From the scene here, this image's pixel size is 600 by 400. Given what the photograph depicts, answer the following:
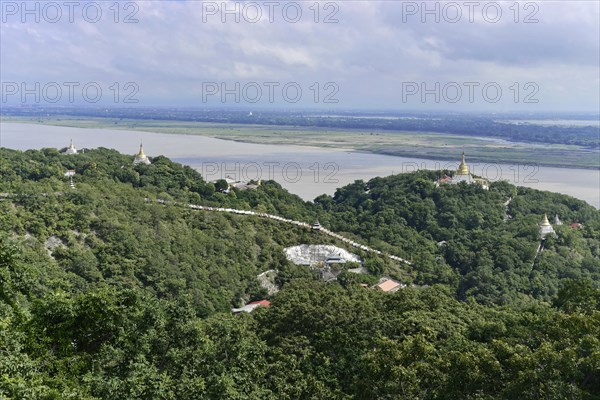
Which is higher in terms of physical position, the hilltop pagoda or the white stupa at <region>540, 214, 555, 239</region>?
the hilltop pagoda

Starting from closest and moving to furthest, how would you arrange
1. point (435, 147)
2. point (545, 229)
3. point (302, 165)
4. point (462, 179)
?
point (545, 229) < point (462, 179) < point (302, 165) < point (435, 147)

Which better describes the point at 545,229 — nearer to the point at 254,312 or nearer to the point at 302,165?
the point at 254,312

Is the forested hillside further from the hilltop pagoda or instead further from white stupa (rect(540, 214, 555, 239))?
the hilltop pagoda

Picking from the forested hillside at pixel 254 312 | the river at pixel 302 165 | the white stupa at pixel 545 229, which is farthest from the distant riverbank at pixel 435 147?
the forested hillside at pixel 254 312

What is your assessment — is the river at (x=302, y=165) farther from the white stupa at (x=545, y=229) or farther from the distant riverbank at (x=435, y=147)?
the white stupa at (x=545, y=229)

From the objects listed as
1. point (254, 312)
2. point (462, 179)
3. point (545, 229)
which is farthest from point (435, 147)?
point (254, 312)

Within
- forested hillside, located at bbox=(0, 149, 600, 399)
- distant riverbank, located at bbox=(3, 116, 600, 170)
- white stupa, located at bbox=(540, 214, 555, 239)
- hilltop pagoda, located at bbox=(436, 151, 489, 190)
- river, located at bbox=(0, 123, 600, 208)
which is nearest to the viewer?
forested hillside, located at bbox=(0, 149, 600, 399)

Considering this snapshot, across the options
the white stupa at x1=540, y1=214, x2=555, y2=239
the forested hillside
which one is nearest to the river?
the white stupa at x1=540, y1=214, x2=555, y2=239

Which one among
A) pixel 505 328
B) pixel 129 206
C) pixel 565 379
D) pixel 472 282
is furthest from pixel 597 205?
pixel 565 379
